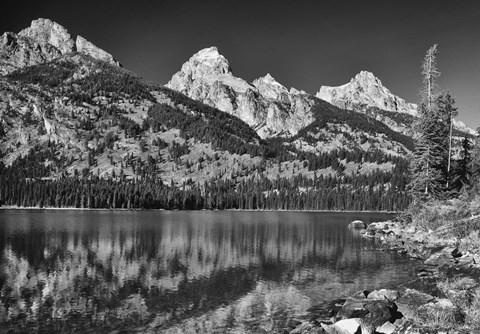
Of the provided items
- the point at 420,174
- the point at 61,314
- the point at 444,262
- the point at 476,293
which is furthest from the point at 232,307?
the point at 420,174

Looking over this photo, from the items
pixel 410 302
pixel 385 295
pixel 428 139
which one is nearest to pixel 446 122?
pixel 428 139

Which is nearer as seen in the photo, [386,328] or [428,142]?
[386,328]

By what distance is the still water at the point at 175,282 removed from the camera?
3238 cm

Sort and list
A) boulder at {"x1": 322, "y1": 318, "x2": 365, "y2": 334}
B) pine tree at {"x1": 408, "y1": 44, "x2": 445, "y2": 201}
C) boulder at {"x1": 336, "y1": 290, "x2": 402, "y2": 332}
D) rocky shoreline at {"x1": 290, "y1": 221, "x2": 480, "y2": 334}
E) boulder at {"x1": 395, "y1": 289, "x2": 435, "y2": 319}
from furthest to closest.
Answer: pine tree at {"x1": 408, "y1": 44, "x2": 445, "y2": 201} → boulder at {"x1": 395, "y1": 289, "x2": 435, "y2": 319} → boulder at {"x1": 336, "y1": 290, "x2": 402, "y2": 332} → boulder at {"x1": 322, "y1": 318, "x2": 365, "y2": 334} → rocky shoreline at {"x1": 290, "y1": 221, "x2": 480, "y2": 334}

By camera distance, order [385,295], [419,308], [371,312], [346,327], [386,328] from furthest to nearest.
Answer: [385,295]
[371,312]
[346,327]
[419,308]
[386,328]

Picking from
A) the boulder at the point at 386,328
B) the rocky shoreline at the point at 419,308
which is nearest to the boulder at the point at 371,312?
the rocky shoreline at the point at 419,308

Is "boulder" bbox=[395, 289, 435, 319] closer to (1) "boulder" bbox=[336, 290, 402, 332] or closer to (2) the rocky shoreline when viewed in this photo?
(2) the rocky shoreline

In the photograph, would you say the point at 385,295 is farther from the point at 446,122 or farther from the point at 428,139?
the point at 446,122

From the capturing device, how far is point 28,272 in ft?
161

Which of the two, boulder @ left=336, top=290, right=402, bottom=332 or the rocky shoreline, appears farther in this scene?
boulder @ left=336, top=290, right=402, bottom=332

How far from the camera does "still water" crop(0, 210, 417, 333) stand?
32375 mm

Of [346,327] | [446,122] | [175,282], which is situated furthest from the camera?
[446,122]

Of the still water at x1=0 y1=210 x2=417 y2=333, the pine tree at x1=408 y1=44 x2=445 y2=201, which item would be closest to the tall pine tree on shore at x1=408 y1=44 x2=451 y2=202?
the pine tree at x1=408 y1=44 x2=445 y2=201

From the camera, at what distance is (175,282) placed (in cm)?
4606
